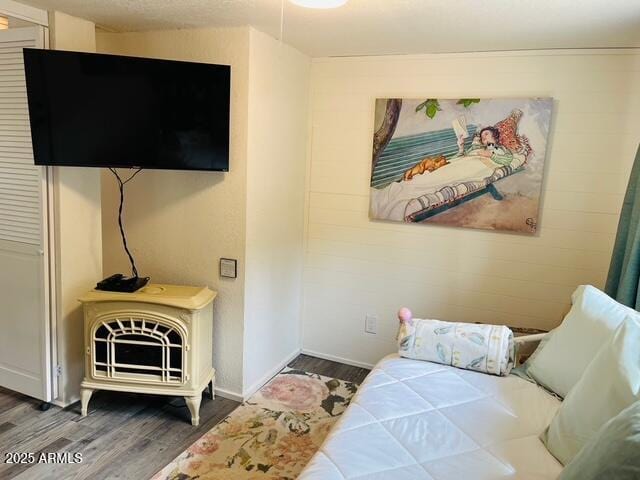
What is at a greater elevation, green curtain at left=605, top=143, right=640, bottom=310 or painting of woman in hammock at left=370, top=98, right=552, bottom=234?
painting of woman in hammock at left=370, top=98, right=552, bottom=234

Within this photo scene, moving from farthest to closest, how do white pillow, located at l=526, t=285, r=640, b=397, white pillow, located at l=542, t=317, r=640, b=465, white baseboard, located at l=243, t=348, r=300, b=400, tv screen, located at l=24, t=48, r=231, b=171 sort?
white baseboard, located at l=243, t=348, r=300, b=400, tv screen, located at l=24, t=48, r=231, b=171, white pillow, located at l=526, t=285, r=640, b=397, white pillow, located at l=542, t=317, r=640, b=465

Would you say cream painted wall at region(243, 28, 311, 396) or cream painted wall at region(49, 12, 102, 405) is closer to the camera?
cream painted wall at region(49, 12, 102, 405)

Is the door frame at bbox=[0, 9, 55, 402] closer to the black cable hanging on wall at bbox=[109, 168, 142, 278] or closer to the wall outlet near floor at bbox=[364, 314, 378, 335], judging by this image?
the black cable hanging on wall at bbox=[109, 168, 142, 278]

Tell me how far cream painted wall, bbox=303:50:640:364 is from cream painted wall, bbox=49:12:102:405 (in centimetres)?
141

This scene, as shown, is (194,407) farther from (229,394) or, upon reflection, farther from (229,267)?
(229,267)

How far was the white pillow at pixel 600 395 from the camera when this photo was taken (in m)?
1.47

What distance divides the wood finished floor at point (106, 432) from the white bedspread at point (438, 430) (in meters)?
1.11

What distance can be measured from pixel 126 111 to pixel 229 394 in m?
1.74

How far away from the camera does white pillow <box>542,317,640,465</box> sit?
147 centimetres

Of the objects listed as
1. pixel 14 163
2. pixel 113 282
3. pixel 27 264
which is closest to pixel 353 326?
pixel 113 282

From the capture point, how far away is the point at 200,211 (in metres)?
2.87

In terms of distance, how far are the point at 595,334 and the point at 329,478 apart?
3.95 ft
